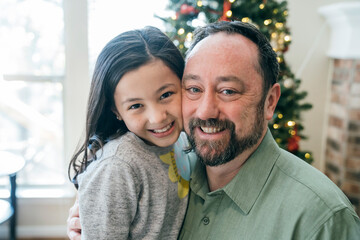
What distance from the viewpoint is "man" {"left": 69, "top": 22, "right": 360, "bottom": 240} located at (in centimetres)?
98

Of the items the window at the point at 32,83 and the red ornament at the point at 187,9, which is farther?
the window at the point at 32,83

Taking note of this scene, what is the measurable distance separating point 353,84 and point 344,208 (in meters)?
2.30

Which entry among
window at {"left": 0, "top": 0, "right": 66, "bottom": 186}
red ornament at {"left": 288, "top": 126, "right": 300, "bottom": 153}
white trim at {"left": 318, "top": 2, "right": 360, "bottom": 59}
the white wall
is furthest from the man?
the white wall

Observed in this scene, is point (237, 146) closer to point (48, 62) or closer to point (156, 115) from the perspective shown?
point (156, 115)

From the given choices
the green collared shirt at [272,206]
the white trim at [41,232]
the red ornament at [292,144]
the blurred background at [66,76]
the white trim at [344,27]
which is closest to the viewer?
the green collared shirt at [272,206]

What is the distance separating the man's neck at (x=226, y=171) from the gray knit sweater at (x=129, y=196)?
129 millimetres

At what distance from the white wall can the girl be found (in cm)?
236

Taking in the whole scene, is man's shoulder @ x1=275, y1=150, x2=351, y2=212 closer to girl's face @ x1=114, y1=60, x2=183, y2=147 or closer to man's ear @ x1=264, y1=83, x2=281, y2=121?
man's ear @ x1=264, y1=83, x2=281, y2=121

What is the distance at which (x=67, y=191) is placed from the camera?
314 cm

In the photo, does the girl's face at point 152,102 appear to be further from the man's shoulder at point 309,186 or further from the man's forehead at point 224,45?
the man's shoulder at point 309,186

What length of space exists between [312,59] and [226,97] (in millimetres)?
2534

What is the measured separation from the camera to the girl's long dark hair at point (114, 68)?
3.79 feet

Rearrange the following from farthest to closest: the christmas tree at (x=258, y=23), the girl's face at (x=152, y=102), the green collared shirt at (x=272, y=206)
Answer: the christmas tree at (x=258, y=23), the girl's face at (x=152, y=102), the green collared shirt at (x=272, y=206)

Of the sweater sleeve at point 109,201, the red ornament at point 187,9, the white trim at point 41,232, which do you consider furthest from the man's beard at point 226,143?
the white trim at point 41,232
